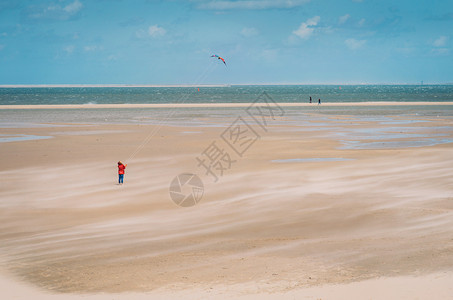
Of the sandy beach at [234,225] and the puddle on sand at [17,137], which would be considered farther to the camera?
the puddle on sand at [17,137]

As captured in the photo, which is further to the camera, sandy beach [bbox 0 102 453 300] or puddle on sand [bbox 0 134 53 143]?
puddle on sand [bbox 0 134 53 143]

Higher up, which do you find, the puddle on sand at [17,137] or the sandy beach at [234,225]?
the puddle on sand at [17,137]

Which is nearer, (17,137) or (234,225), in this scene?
(234,225)

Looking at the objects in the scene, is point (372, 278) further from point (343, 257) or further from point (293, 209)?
point (293, 209)

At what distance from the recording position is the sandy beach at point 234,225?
31.7 ft

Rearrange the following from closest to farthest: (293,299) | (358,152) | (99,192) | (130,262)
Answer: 1. (293,299)
2. (130,262)
3. (99,192)
4. (358,152)

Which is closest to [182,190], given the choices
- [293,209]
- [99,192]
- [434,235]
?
[99,192]

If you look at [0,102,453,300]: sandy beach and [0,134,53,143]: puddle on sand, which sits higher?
[0,134,53,143]: puddle on sand

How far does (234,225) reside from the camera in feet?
46.6

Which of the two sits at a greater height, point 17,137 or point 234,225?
point 17,137

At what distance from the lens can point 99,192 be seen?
62.2ft

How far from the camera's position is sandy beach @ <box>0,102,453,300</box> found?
966 cm

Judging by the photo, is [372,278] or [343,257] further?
[343,257]

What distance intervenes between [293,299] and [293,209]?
23.4 ft
